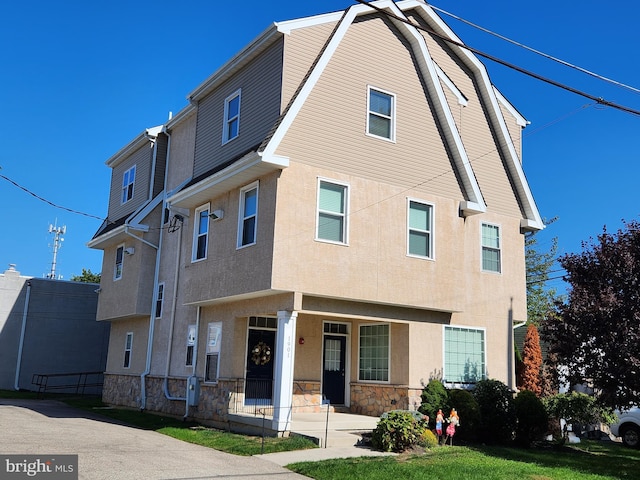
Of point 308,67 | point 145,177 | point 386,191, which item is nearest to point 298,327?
point 386,191

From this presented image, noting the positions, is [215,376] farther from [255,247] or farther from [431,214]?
[431,214]

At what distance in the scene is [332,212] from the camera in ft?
53.4

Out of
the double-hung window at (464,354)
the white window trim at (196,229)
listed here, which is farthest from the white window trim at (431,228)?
the white window trim at (196,229)

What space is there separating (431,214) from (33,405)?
16347 millimetres

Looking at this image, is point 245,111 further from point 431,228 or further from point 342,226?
point 431,228

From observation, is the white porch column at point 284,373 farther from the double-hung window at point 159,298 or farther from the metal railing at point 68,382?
the metal railing at point 68,382

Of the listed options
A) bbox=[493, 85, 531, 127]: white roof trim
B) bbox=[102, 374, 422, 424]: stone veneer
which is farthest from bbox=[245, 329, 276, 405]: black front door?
bbox=[493, 85, 531, 127]: white roof trim

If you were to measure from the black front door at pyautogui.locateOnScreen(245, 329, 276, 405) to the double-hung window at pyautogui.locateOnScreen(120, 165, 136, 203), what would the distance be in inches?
396

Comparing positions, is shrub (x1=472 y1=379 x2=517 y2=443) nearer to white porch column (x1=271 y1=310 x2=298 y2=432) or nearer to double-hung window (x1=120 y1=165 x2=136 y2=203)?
white porch column (x1=271 y1=310 x2=298 y2=432)

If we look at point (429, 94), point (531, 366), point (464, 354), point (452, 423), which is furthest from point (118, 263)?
point (531, 366)

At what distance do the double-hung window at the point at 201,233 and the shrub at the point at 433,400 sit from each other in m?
7.52

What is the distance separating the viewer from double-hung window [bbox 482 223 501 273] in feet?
64.4

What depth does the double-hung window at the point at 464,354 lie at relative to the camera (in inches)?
715

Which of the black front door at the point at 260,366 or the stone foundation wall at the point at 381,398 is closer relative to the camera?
the stone foundation wall at the point at 381,398
